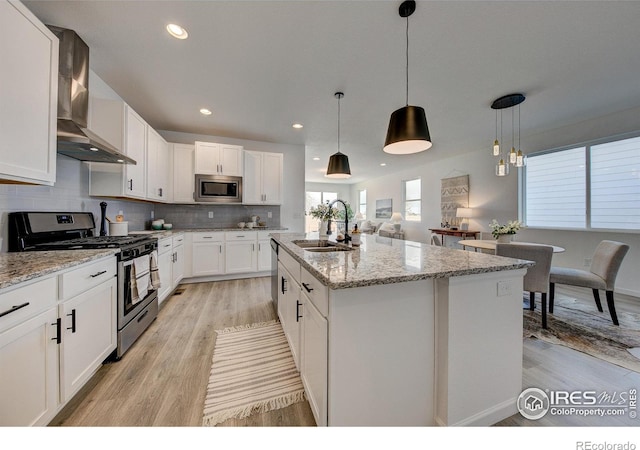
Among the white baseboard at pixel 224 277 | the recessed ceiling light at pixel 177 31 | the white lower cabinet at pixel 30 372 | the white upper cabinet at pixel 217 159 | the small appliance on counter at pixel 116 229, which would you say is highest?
the recessed ceiling light at pixel 177 31

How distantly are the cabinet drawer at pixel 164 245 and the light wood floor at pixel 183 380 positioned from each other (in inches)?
30.4

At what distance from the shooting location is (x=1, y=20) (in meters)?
1.29

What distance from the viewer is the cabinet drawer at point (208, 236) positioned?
389 cm

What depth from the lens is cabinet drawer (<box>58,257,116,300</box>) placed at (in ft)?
4.45

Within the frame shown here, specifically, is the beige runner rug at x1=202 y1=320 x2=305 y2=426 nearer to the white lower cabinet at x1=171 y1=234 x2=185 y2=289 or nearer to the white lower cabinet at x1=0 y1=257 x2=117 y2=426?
the white lower cabinet at x1=0 y1=257 x2=117 y2=426

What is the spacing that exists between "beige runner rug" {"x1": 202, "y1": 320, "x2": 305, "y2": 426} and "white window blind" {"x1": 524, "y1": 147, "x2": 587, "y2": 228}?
15.7ft

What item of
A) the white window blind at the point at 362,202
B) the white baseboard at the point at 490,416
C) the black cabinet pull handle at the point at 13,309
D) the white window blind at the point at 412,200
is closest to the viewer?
the black cabinet pull handle at the point at 13,309

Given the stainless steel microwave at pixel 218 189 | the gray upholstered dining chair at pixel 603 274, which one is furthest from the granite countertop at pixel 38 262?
the gray upholstered dining chair at pixel 603 274

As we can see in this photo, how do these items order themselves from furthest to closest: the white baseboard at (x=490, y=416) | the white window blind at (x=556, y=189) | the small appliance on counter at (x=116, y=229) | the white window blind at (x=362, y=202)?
1. the white window blind at (x=362, y=202)
2. the white window blind at (x=556, y=189)
3. the small appliance on counter at (x=116, y=229)
4. the white baseboard at (x=490, y=416)

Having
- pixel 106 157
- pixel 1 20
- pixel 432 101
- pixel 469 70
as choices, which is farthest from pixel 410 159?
pixel 1 20

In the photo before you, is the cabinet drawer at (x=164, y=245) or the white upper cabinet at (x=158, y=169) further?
the white upper cabinet at (x=158, y=169)

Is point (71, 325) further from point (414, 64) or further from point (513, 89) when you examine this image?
point (513, 89)

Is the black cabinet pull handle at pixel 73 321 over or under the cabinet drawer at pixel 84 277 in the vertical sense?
under

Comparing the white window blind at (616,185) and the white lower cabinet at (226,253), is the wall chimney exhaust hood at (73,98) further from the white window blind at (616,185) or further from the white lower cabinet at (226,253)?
the white window blind at (616,185)
